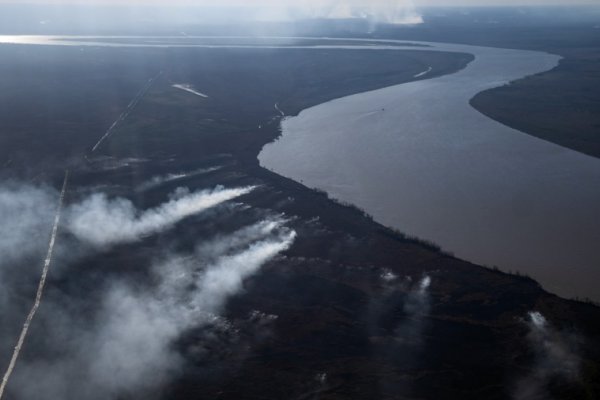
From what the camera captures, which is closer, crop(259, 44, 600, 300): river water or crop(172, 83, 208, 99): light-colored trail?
crop(259, 44, 600, 300): river water

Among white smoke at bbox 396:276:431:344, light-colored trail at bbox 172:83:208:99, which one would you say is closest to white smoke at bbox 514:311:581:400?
white smoke at bbox 396:276:431:344

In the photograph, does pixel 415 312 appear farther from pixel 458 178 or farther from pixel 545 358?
pixel 458 178

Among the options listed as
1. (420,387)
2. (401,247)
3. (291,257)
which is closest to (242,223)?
(291,257)

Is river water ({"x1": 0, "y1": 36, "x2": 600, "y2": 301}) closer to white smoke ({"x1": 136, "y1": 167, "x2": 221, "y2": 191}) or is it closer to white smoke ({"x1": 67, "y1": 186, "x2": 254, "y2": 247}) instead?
white smoke ({"x1": 136, "y1": 167, "x2": 221, "y2": 191})

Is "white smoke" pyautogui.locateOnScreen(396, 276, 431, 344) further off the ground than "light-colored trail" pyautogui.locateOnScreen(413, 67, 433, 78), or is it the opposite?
"light-colored trail" pyautogui.locateOnScreen(413, 67, 433, 78)

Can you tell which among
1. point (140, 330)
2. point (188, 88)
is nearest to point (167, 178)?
point (140, 330)
